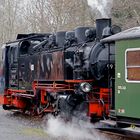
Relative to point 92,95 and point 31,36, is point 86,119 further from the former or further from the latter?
point 31,36

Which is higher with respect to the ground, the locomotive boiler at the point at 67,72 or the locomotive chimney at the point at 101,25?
the locomotive chimney at the point at 101,25

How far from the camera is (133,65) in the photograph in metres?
10.2

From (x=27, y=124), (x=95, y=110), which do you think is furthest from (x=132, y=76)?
(x=27, y=124)

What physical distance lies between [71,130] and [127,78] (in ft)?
11.0

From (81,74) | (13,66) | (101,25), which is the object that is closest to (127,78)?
(81,74)

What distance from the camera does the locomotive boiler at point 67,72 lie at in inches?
488

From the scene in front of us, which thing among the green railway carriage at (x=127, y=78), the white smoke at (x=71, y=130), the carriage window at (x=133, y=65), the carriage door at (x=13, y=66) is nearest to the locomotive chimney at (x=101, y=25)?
the green railway carriage at (x=127, y=78)

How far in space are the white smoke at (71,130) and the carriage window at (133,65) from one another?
197cm

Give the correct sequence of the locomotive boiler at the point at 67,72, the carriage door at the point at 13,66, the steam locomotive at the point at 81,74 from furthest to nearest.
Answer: the carriage door at the point at 13,66
the locomotive boiler at the point at 67,72
the steam locomotive at the point at 81,74

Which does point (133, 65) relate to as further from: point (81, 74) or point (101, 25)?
point (101, 25)

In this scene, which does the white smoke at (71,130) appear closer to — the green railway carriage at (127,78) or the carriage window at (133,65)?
the green railway carriage at (127,78)

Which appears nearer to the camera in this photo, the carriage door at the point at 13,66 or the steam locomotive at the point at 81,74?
the steam locomotive at the point at 81,74

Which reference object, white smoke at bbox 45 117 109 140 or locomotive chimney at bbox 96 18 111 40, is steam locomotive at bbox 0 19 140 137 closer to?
locomotive chimney at bbox 96 18 111 40

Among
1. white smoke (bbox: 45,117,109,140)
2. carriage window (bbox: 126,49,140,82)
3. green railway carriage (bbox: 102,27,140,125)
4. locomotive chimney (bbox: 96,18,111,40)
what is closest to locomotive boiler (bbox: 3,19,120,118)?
locomotive chimney (bbox: 96,18,111,40)
